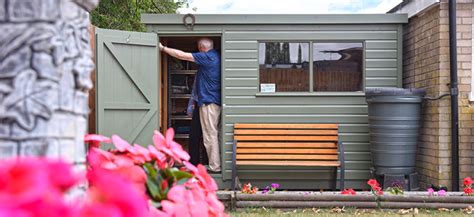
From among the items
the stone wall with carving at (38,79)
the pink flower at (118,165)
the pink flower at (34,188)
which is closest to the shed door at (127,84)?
the pink flower at (118,165)

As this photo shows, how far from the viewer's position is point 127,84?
7121mm

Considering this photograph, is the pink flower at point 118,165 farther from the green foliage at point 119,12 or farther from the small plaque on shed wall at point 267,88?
the green foliage at point 119,12

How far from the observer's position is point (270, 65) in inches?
307

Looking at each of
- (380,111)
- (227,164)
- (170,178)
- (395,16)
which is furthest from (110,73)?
(170,178)

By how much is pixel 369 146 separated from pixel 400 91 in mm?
1070

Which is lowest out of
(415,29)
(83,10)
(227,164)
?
(227,164)

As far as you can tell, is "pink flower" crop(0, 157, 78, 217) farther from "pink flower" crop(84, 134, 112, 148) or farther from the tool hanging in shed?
the tool hanging in shed

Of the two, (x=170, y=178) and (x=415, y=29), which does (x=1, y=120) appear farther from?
(x=415, y=29)

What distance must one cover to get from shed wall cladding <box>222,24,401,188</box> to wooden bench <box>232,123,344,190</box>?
120 mm

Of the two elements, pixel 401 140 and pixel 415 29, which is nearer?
pixel 401 140

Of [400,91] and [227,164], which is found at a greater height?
[400,91]

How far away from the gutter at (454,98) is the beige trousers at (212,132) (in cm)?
301

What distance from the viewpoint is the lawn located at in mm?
5555

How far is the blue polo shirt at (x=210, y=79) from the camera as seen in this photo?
784 centimetres
